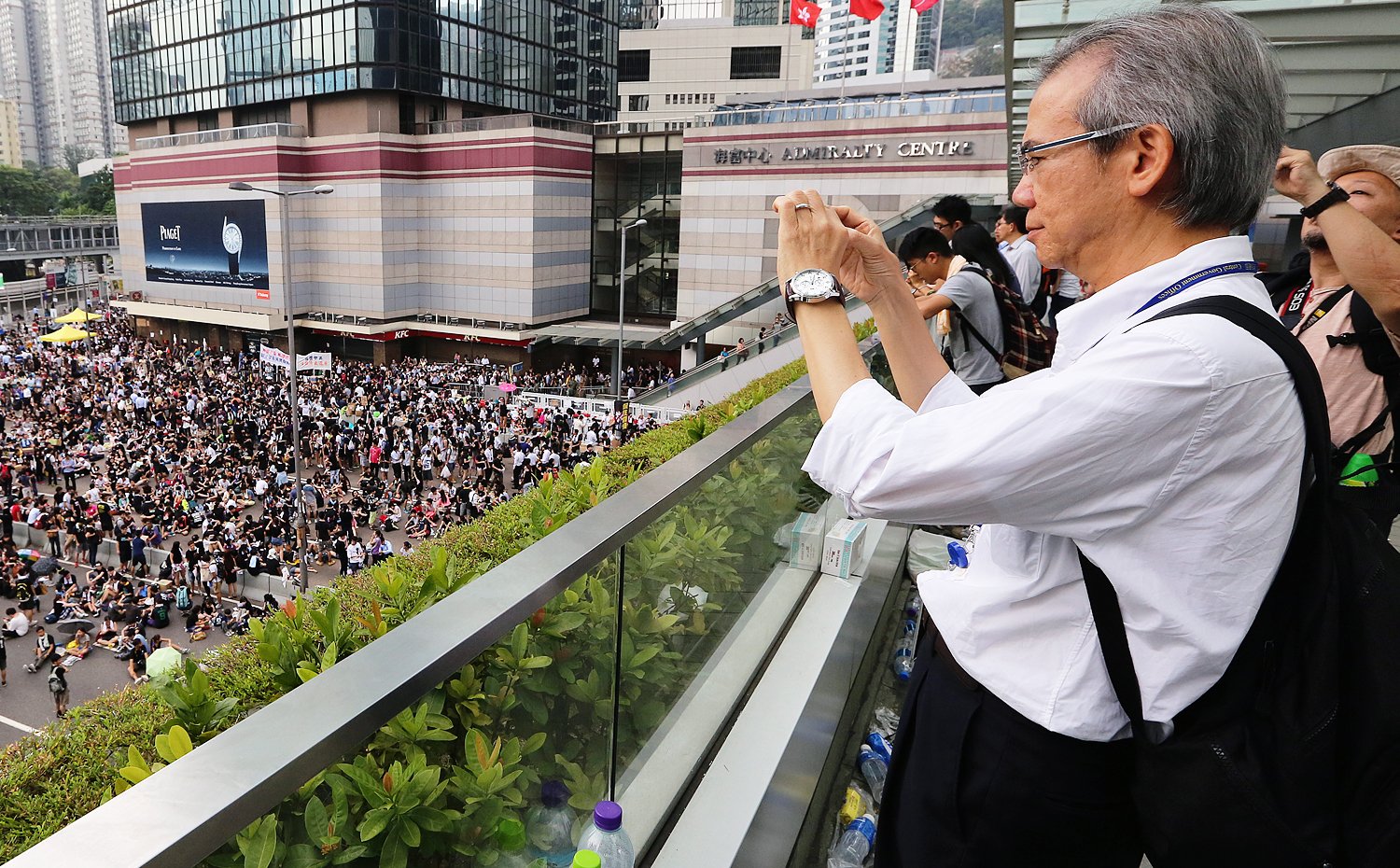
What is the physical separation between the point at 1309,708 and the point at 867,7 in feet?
79.6

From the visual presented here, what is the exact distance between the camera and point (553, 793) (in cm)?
154

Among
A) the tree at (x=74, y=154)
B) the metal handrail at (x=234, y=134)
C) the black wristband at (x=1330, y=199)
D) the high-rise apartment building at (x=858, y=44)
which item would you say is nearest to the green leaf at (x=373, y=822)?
the black wristband at (x=1330, y=199)

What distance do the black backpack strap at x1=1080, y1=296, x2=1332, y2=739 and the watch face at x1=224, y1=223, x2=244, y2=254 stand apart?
130 ft

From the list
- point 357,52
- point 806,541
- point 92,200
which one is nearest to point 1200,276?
point 806,541

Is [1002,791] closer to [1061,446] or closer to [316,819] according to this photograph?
[1061,446]

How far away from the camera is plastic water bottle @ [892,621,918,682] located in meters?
3.32

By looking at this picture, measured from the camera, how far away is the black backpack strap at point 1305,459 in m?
0.89

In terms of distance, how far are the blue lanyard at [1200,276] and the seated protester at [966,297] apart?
8.06 ft

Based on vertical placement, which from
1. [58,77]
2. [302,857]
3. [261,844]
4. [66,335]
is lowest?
[66,335]

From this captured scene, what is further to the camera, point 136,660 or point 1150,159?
point 136,660

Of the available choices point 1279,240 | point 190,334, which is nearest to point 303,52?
point 190,334

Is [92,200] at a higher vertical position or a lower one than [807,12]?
lower

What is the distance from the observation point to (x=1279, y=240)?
14.2 metres

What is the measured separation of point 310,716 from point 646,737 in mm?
1180
